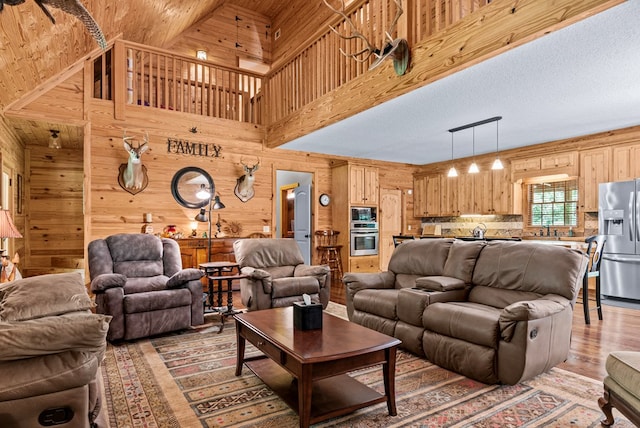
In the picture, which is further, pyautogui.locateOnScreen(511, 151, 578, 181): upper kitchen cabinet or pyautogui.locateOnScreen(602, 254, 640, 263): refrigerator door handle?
pyautogui.locateOnScreen(511, 151, 578, 181): upper kitchen cabinet

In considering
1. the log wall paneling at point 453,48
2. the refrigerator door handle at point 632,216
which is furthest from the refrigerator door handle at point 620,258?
the log wall paneling at point 453,48

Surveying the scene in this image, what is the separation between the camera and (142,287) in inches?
145

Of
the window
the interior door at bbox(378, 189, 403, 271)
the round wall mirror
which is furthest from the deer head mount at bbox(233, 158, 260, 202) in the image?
the window

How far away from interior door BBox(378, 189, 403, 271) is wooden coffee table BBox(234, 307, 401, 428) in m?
5.54

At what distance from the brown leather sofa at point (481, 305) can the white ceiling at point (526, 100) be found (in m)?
1.57

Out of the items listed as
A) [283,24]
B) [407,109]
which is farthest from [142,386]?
[283,24]

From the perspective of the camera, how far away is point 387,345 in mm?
2160

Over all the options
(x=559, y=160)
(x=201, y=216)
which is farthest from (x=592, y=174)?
(x=201, y=216)

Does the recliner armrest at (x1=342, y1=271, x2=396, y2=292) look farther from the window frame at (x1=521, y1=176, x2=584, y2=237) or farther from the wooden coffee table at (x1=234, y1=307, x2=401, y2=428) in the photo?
the window frame at (x1=521, y1=176, x2=584, y2=237)

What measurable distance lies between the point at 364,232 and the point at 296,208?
1.62 meters

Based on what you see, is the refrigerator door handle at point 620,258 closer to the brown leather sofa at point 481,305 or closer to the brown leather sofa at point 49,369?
the brown leather sofa at point 481,305

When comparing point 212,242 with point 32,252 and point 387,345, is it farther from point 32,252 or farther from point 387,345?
point 387,345

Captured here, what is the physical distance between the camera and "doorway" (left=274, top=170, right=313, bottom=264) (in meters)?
7.60

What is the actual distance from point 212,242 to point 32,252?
3.72 m
